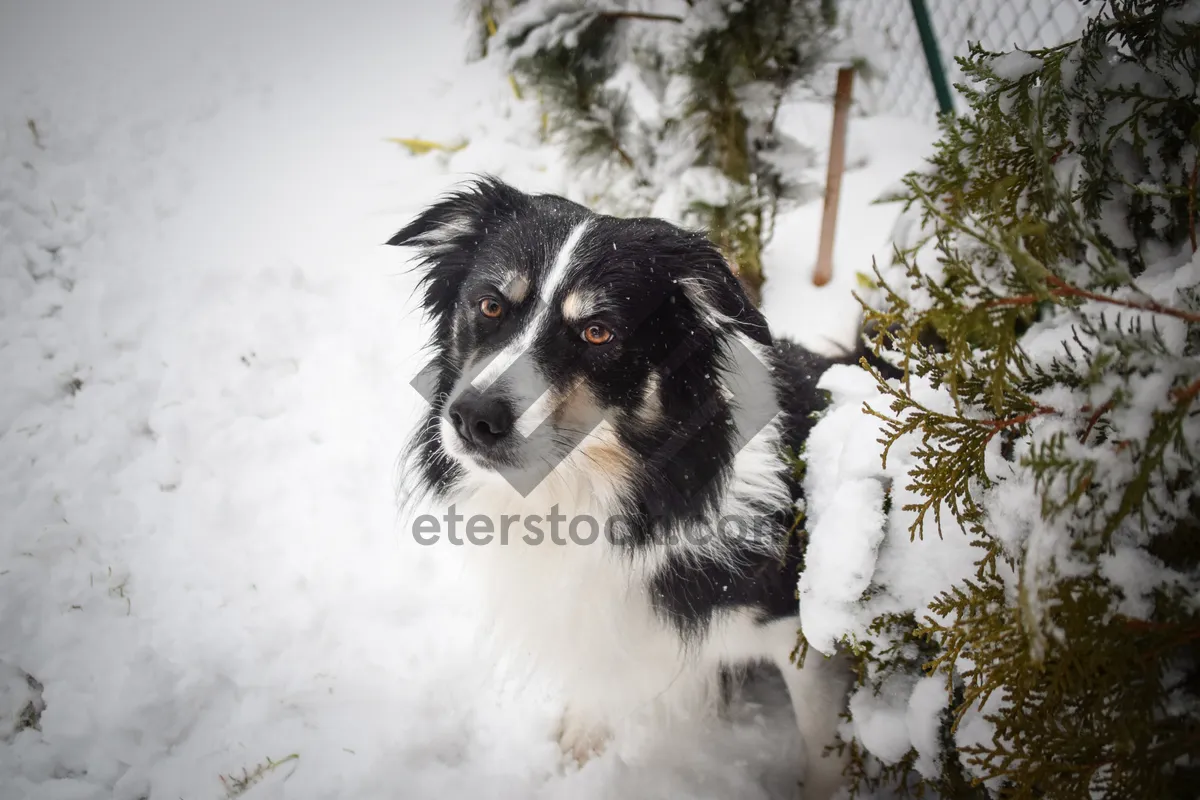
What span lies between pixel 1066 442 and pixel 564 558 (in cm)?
159

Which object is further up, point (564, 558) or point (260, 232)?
point (260, 232)

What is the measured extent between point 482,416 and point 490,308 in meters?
0.56

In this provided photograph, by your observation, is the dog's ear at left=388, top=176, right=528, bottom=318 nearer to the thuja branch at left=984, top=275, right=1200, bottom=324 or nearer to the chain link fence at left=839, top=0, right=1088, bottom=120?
the thuja branch at left=984, top=275, right=1200, bottom=324

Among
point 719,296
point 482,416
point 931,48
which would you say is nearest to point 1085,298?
point 719,296

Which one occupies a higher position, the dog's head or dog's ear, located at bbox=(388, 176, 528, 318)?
dog's ear, located at bbox=(388, 176, 528, 318)

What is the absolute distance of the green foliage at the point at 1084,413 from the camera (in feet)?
3.44

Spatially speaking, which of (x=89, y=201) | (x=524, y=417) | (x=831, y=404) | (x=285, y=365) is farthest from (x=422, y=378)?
(x=89, y=201)

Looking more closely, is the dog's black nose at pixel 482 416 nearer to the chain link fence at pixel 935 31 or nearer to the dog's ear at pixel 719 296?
the dog's ear at pixel 719 296

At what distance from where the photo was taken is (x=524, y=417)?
194 cm

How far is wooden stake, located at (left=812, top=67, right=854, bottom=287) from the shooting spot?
411 cm

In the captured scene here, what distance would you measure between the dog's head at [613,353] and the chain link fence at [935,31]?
2.80 meters

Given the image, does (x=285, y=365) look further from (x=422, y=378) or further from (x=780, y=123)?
(x=780, y=123)

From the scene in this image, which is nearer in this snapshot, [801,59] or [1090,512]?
[1090,512]

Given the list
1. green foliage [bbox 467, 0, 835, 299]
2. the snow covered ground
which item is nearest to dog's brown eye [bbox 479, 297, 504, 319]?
the snow covered ground
